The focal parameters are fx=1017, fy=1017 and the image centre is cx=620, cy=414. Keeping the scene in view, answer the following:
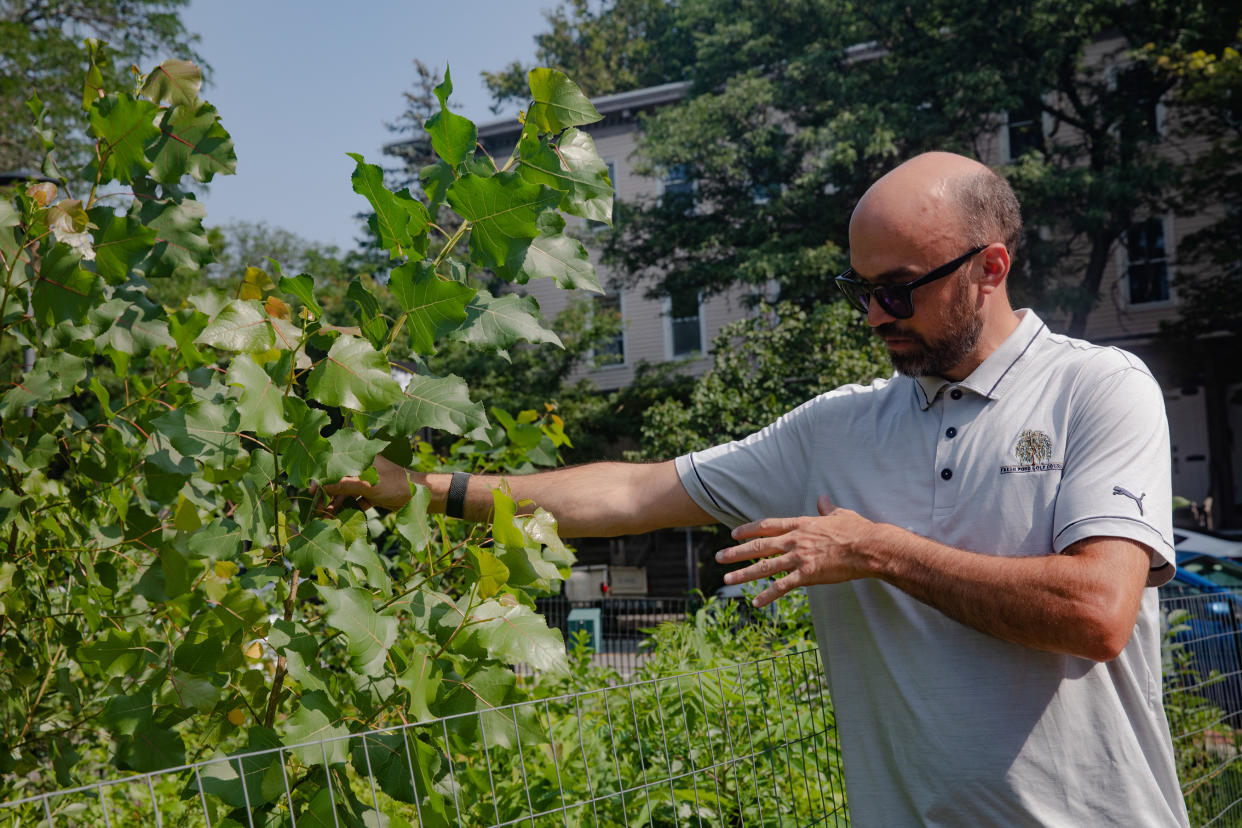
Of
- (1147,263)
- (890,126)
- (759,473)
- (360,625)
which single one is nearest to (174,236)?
(360,625)

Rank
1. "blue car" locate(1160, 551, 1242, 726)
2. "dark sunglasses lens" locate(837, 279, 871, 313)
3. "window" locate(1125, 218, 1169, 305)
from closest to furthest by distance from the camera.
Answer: "dark sunglasses lens" locate(837, 279, 871, 313), "blue car" locate(1160, 551, 1242, 726), "window" locate(1125, 218, 1169, 305)

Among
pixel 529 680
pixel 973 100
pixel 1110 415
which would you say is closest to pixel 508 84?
pixel 973 100

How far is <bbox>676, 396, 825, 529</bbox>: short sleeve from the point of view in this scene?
2373 millimetres

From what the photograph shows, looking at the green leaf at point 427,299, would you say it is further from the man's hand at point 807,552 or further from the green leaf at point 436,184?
the man's hand at point 807,552

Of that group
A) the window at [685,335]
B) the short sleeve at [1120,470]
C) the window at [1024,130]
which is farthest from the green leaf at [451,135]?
the window at [685,335]

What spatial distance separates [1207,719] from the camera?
3961 millimetres

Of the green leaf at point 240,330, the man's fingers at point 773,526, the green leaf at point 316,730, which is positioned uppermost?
the green leaf at point 240,330

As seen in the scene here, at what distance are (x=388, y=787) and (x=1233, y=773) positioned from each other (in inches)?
153

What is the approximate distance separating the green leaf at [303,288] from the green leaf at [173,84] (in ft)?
1.25

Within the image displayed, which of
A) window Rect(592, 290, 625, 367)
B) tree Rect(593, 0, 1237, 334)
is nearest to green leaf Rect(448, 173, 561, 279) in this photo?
tree Rect(593, 0, 1237, 334)

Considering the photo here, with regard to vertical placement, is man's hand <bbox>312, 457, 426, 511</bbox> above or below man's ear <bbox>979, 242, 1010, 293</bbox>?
below

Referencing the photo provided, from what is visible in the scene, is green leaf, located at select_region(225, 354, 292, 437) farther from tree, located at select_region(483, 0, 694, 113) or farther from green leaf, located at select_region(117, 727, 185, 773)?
tree, located at select_region(483, 0, 694, 113)

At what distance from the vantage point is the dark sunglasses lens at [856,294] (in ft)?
7.03

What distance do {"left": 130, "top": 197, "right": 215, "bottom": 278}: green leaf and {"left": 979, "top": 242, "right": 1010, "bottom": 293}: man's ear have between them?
153 cm
